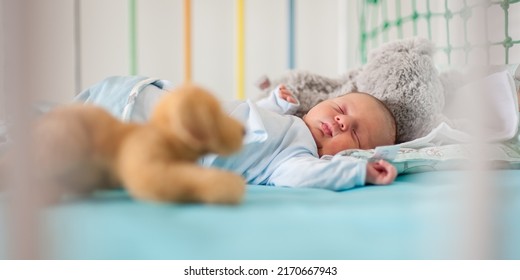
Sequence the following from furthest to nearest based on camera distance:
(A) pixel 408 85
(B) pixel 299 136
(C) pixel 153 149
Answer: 1. (A) pixel 408 85
2. (B) pixel 299 136
3. (C) pixel 153 149

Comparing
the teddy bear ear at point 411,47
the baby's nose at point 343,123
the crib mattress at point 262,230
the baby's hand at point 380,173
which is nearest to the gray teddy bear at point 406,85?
the teddy bear ear at point 411,47

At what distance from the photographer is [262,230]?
1.18ft

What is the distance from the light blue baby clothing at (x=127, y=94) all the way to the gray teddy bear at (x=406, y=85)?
0.35 metres

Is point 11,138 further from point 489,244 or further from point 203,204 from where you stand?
point 489,244

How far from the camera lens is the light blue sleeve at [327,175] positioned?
0.55m

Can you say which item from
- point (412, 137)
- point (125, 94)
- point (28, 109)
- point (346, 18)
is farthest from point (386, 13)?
point (28, 109)

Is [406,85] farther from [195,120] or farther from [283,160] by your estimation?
[195,120]

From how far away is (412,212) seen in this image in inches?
15.4

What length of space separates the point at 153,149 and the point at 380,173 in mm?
332

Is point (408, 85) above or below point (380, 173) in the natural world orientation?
above

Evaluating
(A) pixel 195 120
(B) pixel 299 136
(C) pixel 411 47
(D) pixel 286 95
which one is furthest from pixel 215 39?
(A) pixel 195 120

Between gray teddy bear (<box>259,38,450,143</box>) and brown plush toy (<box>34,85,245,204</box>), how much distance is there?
1.75ft

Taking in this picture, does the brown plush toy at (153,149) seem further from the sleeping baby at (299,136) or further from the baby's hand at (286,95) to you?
the baby's hand at (286,95)

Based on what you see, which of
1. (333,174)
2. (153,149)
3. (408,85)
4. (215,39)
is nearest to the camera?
(153,149)
